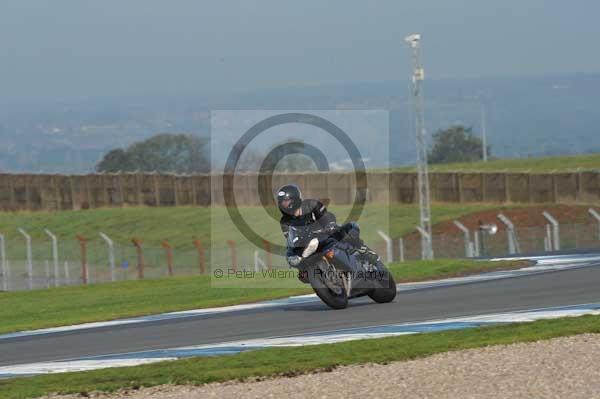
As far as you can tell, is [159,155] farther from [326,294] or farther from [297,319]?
[297,319]

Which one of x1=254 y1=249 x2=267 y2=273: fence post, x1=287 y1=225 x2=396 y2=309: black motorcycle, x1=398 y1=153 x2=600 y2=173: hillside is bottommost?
x1=254 y1=249 x2=267 y2=273: fence post

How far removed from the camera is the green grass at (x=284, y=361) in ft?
40.0

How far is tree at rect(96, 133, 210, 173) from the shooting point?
127375 millimetres

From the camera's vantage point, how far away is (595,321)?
1411 centimetres

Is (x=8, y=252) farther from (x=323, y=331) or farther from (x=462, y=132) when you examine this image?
(x=462, y=132)

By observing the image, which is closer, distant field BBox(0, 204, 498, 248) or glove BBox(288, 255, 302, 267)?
glove BBox(288, 255, 302, 267)

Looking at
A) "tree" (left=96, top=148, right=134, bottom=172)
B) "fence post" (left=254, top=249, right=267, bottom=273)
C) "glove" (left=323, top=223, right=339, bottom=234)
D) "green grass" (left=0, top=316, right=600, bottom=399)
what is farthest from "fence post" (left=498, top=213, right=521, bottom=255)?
"tree" (left=96, top=148, right=134, bottom=172)

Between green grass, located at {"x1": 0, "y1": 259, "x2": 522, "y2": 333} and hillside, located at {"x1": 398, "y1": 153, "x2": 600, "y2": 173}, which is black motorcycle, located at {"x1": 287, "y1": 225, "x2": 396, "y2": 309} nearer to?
green grass, located at {"x1": 0, "y1": 259, "x2": 522, "y2": 333}

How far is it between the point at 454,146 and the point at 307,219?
422 feet

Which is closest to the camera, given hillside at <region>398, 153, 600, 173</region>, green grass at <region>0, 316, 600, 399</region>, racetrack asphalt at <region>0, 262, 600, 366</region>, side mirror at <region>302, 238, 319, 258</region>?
green grass at <region>0, 316, 600, 399</region>

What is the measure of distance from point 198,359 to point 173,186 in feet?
227

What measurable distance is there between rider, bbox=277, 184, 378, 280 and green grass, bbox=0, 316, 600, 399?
11.1ft

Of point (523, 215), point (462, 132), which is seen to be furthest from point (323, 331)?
point (462, 132)

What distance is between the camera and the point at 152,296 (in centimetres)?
2619
